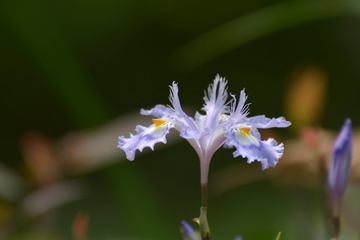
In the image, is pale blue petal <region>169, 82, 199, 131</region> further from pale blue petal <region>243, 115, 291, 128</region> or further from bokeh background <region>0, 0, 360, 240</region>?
bokeh background <region>0, 0, 360, 240</region>

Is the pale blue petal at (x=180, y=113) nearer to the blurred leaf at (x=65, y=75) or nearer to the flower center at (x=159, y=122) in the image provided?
the flower center at (x=159, y=122)

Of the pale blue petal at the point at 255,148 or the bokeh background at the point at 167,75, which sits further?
the bokeh background at the point at 167,75

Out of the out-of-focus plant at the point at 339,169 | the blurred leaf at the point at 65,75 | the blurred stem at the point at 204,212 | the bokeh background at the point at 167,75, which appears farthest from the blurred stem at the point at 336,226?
the bokeh background at the point at 167,75

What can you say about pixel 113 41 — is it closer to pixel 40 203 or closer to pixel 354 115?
pixel 354 115

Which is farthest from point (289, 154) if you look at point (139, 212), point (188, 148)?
point (188, 148)

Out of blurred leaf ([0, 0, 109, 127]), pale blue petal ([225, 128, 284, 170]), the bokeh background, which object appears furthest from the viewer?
the bokeh background

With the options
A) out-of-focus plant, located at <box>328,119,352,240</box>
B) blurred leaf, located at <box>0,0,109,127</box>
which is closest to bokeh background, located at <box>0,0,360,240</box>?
blurred leaf, located at <box>0,0,109,127</box>
